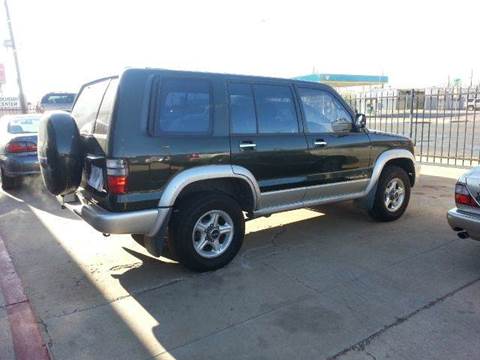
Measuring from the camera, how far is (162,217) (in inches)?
154

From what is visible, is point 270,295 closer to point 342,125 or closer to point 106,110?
point 106,110

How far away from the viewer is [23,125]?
28.0 ft

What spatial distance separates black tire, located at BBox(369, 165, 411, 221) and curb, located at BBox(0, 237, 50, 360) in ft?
13.9

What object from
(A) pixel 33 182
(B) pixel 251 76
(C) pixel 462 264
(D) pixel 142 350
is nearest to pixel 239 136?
(B) pixel 251 76

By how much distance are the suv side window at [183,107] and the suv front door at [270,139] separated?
31 cm

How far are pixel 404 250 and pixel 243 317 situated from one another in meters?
2.28

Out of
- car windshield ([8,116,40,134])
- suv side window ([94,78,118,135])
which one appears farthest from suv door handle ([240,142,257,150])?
car windshield ([8,116,40,134])

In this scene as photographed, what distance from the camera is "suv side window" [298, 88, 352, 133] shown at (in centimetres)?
505

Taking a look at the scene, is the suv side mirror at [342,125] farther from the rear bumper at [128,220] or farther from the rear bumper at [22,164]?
the rear bumper at [22,164]

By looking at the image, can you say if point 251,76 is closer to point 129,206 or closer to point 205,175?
point 205,175

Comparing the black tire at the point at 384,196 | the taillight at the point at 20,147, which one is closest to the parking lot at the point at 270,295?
the black tire at the point at 384,196

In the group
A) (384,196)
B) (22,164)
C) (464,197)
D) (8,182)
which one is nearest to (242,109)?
(464,197)

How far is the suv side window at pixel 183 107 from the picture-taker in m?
3.93

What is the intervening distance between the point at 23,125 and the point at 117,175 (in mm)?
5931
